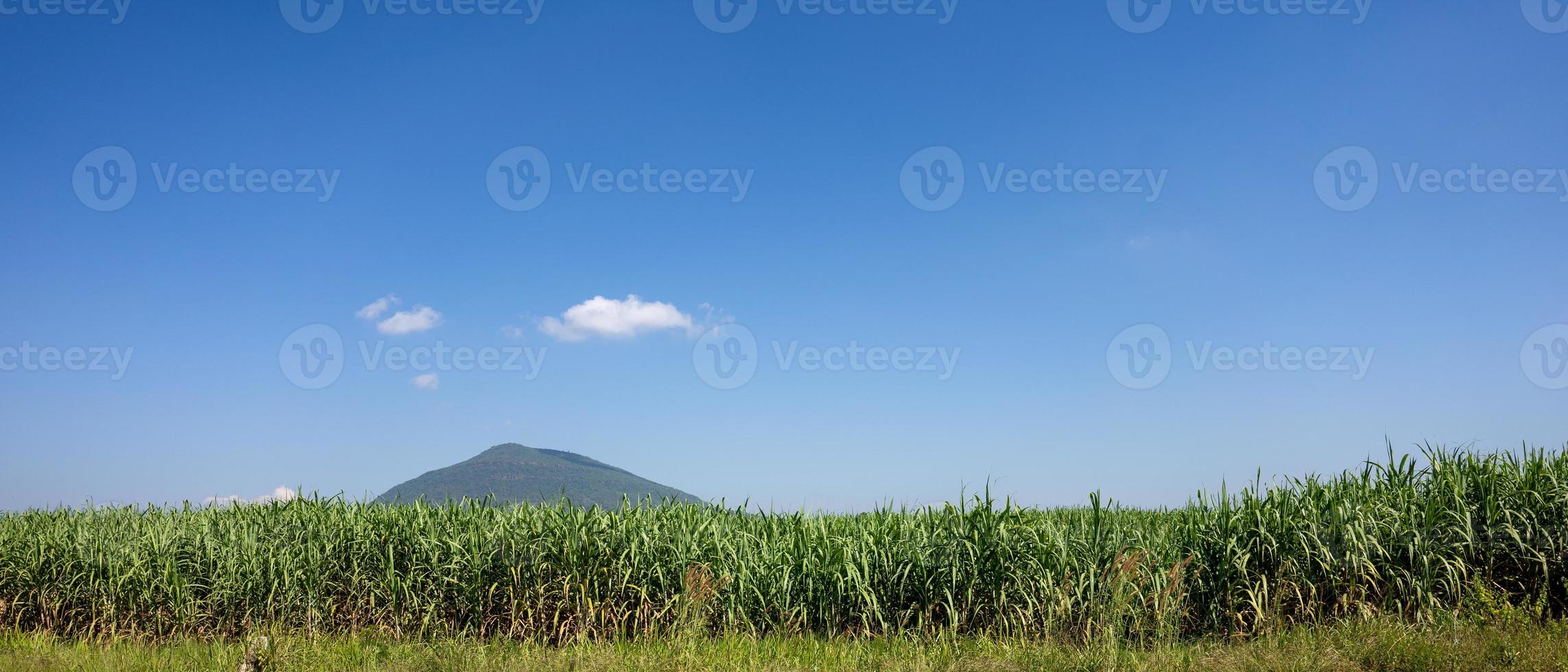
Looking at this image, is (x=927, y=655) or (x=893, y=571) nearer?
(x=927, y=655)

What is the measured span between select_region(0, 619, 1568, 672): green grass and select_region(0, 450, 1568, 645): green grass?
367mm

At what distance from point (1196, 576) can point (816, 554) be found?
3.33 metres

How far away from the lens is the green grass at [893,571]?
7.31m

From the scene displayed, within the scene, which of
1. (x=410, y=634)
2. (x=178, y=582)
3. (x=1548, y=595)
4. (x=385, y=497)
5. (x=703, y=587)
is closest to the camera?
(x=703, y=587)

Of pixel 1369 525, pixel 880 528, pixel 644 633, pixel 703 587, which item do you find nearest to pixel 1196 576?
pixel 1369 525

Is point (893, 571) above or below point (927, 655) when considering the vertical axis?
above

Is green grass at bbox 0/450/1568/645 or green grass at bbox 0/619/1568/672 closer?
green grass at bbox 0/619/1568/672

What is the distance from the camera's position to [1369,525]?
7.66m

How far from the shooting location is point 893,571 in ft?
25.1

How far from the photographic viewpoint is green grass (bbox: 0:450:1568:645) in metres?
7.31

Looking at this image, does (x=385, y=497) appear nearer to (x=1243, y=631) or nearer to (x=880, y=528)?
(x=880, y=528)

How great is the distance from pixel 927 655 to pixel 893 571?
1427mm

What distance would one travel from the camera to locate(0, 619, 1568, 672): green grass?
5793 mm

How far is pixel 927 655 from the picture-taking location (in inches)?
246
